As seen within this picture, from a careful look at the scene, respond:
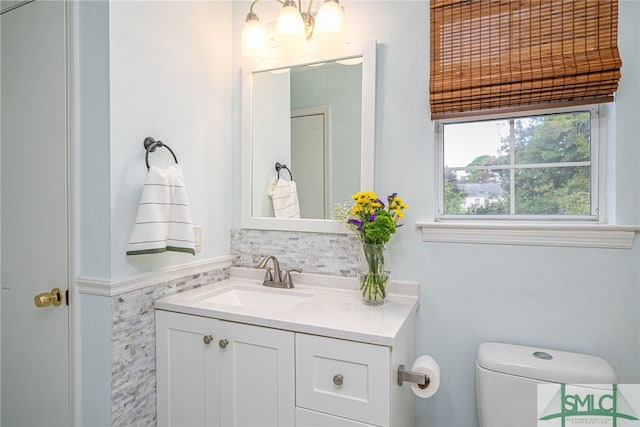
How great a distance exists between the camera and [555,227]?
4.22ft

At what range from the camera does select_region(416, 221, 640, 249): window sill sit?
4.04ft

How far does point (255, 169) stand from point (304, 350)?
3.13 ft

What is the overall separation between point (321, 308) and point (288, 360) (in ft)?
0.78

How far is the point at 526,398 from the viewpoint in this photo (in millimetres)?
1147

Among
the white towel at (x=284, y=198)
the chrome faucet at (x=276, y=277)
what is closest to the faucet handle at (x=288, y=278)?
the chrome faucet at (x=276, y=277)

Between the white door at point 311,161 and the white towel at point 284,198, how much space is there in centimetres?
3

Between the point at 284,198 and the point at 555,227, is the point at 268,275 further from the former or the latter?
the point at 555,227

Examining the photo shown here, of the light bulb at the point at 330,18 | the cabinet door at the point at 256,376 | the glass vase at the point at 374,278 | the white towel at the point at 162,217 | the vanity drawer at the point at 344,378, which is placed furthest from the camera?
the light bulb at the point at 330,18

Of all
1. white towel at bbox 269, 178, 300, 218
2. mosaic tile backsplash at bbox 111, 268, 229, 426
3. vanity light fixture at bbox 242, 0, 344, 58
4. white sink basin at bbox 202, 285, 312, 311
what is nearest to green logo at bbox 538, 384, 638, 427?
white sink basin at bbox 202, 285, 312, 311

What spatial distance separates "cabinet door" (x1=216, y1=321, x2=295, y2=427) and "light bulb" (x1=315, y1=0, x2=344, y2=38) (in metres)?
1.20

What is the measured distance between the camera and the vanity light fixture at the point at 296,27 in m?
1.51

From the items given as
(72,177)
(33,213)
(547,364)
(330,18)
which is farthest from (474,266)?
(33,213)

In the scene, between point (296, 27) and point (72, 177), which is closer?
point (72, 177)

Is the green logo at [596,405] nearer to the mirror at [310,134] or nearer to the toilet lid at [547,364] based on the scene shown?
the toilet lid at [547,364]
